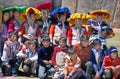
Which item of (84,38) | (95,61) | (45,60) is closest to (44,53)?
(45,60)

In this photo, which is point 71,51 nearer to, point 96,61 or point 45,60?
point 96,61

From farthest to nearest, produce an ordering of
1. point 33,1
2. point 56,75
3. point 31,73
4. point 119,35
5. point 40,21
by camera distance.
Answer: point 33,1 < point 119,35 < point 40,21 < point 31,73 < point 56,75

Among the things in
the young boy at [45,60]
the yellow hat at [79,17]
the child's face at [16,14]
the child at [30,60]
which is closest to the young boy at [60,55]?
the young boy at [45,60]

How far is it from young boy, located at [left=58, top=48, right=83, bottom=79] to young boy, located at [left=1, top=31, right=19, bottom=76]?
3.92 feet

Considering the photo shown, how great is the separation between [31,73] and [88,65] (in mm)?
1295

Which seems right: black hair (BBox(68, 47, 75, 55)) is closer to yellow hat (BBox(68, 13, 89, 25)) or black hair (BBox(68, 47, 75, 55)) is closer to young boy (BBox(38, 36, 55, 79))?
young boy (BBox(38, 36, 55, 79))

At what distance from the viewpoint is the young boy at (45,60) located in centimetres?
814

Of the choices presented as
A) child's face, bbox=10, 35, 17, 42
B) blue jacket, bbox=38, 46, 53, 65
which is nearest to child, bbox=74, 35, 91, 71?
blue jacket, bbox=38, 46, 53, 65

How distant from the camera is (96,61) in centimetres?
795

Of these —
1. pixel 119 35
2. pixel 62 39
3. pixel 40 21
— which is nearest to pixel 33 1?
pixel 119 35

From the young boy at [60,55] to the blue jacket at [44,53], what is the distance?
191 millimetres

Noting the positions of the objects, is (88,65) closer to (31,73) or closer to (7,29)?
(31,73)

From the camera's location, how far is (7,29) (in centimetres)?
891

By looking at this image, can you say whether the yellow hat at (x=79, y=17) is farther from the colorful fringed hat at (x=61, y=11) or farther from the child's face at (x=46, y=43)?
the child's face at (x=46, y=43)
